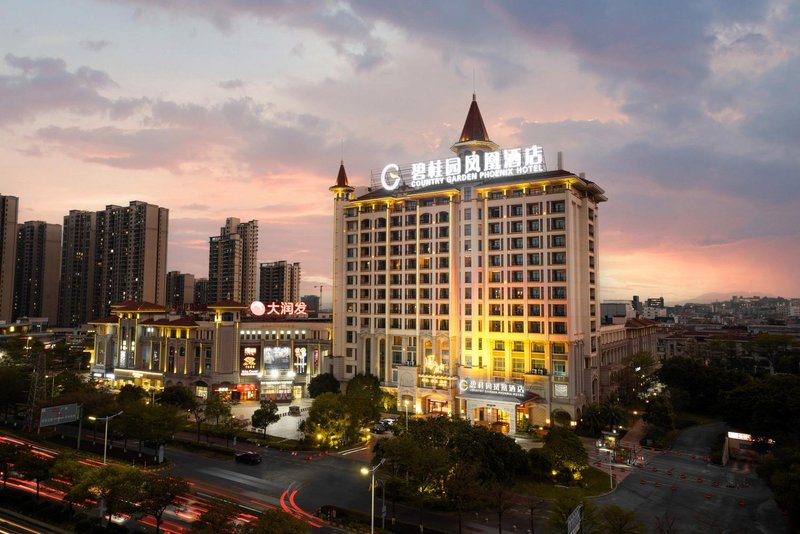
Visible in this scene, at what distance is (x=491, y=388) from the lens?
8481 centimetres

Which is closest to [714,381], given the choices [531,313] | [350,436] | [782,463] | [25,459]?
[531,313]

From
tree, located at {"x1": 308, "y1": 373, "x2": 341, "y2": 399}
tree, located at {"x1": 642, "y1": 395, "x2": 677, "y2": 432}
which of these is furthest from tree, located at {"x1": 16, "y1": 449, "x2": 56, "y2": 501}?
tree, located at {"x1": 642, "y1": 395, "x2": 677, "y2": 432}

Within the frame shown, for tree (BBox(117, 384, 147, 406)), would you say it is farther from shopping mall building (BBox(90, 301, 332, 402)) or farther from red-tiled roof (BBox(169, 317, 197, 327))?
red-tiled roof (BBox(169, 317, 197, 327))

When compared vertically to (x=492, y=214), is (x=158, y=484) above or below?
below

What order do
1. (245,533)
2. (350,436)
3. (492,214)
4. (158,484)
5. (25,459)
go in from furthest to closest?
(492,214) → (350,436) → (25,459) → (158,484) → (245,533)

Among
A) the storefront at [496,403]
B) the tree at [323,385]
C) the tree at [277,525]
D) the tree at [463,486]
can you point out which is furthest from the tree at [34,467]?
the storefront at [496,403]

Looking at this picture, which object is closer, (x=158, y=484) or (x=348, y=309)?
(x=158, y=484)

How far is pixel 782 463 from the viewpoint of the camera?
1988 inches

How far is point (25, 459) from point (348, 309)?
66.5 m

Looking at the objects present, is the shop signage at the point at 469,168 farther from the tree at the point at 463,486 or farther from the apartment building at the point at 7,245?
the apartment building at the point at 7,245

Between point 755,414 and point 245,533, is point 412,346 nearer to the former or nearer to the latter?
point 755,414

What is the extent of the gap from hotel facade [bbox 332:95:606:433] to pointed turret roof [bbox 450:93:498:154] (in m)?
0.26

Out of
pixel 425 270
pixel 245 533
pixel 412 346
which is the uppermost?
pixel 425 270

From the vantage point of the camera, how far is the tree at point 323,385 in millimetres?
103250
